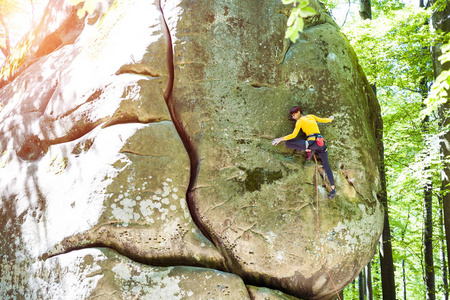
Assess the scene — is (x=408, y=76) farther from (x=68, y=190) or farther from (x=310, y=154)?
(x=68, y=190)

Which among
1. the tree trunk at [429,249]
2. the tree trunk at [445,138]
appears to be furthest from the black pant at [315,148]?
the tree trunk at [429,249]

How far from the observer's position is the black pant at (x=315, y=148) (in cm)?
606

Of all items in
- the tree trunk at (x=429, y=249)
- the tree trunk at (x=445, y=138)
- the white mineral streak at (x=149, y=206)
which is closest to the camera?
the white mineral streak at (x=149, y=206)

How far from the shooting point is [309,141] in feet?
19.9

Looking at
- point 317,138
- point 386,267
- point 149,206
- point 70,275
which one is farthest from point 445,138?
point 70,275

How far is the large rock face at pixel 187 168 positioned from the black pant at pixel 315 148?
0.58 ft

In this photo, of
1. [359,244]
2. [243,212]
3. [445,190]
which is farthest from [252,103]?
[445,190]

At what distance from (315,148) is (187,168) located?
2171mm

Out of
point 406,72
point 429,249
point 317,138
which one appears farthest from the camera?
point 429,249

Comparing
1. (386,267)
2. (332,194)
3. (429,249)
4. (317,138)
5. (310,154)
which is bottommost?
(429,249)

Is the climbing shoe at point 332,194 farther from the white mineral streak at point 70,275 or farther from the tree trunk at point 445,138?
the tree trunk at point 445,138

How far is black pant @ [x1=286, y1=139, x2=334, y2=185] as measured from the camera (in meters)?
6.06

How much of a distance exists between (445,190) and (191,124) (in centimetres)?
634

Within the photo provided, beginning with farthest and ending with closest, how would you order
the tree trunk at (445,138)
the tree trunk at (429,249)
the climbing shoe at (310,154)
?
the tree trunk at (429,249) → the tree trunk at (445,138) → the climbing shoe at (310,154)
